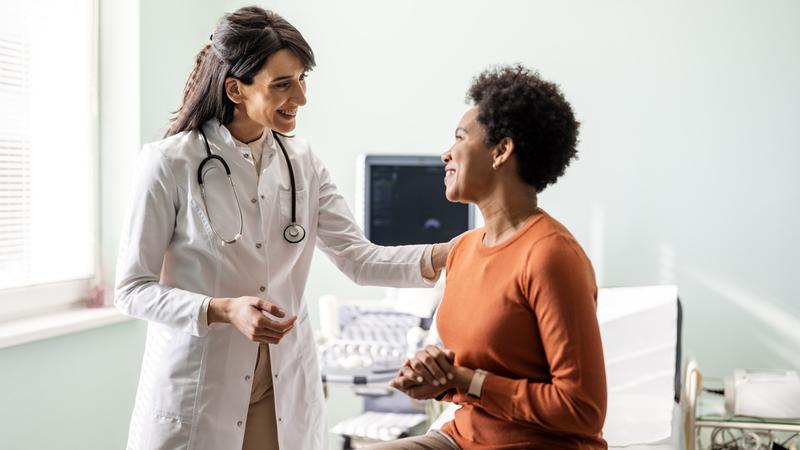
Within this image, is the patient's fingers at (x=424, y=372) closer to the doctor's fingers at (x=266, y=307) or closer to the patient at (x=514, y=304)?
the patient at (x=514, y=304)

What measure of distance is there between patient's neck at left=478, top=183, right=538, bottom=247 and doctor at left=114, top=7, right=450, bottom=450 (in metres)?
0.35

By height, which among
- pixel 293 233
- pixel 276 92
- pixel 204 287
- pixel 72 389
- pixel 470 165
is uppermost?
pixel 276 92

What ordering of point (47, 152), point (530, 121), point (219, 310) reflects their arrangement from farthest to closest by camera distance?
point (47, 152) < point (219, 310) < point (530, 121)

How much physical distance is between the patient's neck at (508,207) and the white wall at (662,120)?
5.69 feet

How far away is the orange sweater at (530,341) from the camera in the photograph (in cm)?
122

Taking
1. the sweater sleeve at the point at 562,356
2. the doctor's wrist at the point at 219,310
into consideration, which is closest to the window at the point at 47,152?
the doctor's wrist at the point at 219,310

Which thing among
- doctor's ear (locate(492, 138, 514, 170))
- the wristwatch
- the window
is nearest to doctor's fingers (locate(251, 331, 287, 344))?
the wristwatch

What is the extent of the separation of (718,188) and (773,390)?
2.52 ft

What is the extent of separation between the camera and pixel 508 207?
141 centimetres

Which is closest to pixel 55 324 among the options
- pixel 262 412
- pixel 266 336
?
pixel 262 412

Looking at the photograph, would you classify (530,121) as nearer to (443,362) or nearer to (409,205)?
(443,362)

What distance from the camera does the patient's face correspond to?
1.41 m

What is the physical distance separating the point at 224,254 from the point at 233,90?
0.32 metres

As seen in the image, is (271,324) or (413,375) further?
(271,324)
